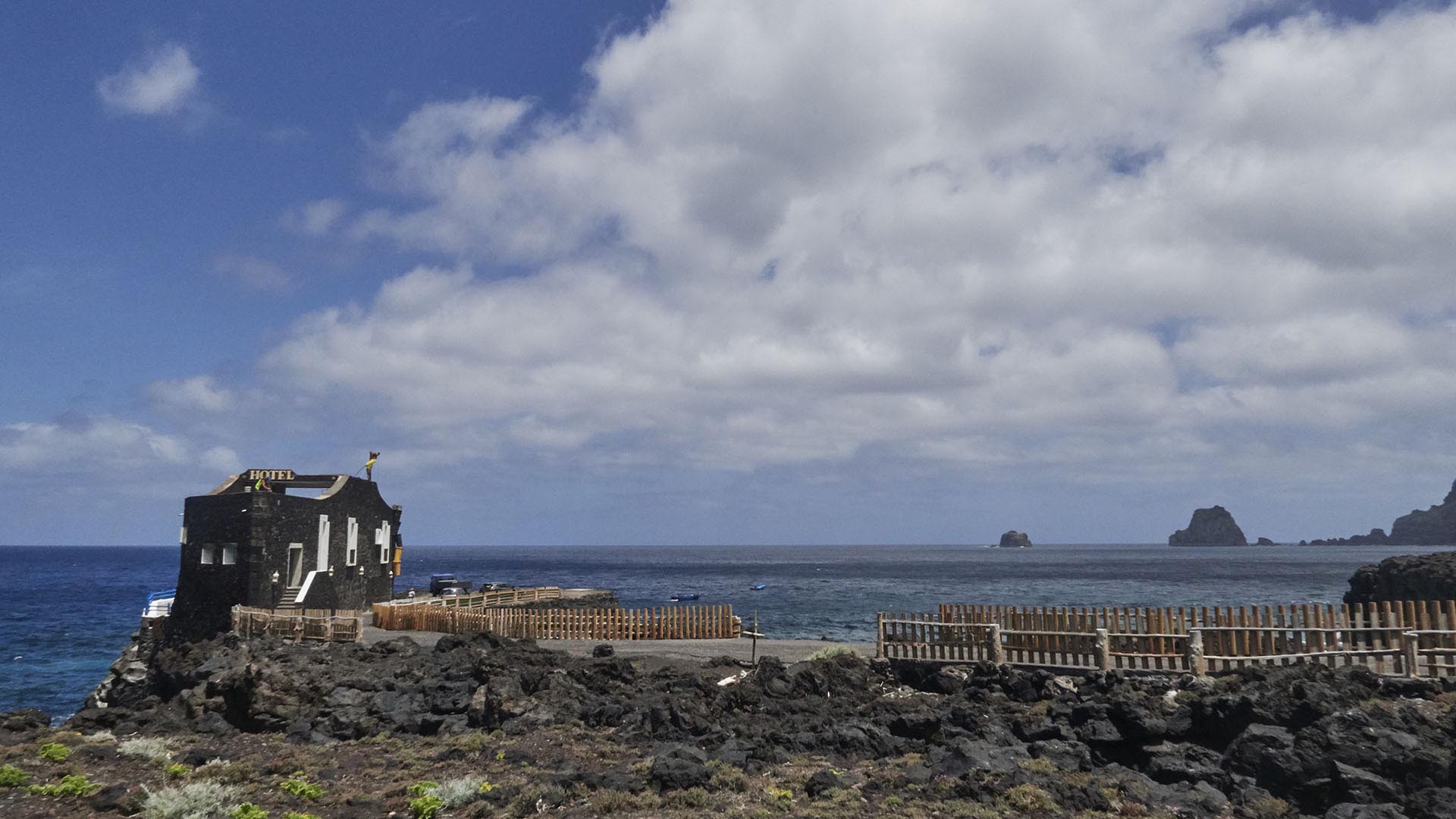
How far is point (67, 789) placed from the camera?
15.1m

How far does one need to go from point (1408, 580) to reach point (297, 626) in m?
76.4

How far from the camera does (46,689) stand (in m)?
41.9

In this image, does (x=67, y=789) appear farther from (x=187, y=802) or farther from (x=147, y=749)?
(x=147, y=749)

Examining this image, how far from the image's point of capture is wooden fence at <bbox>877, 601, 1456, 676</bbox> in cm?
1948

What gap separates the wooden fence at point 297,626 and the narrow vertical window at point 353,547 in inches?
312

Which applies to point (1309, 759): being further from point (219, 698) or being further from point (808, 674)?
point (219, 698)

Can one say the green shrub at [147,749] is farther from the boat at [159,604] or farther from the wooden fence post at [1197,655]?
the boat at [159,604]

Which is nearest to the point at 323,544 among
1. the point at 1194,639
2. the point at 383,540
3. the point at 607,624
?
the point at 383,540

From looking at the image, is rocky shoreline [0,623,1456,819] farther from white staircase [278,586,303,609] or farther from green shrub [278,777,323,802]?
white staircase [278,586,303,609]

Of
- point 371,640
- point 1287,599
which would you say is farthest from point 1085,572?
point 371,640

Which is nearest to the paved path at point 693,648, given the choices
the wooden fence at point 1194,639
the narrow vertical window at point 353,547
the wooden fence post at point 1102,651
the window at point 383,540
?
the wooden fence at point 1194,639

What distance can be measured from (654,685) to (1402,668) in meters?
17.2

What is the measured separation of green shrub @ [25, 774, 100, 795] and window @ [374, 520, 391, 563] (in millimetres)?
34573

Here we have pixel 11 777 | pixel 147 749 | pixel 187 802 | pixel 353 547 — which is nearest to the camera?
pixel 187 802
